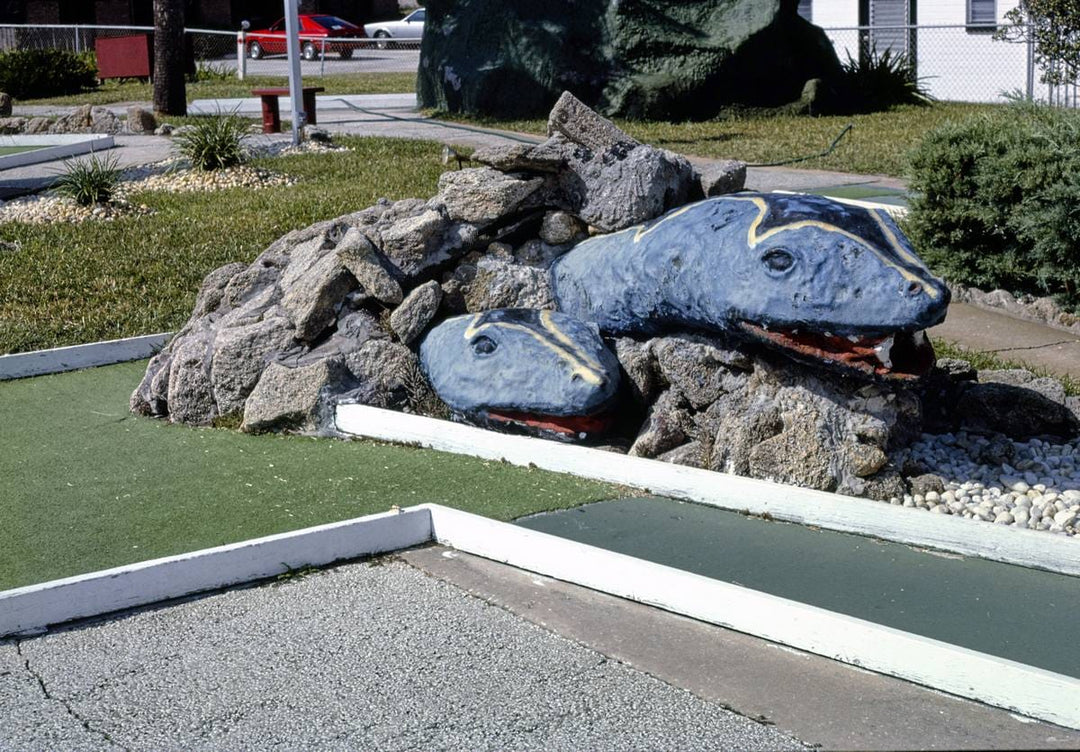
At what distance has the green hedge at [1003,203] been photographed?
8.45 m

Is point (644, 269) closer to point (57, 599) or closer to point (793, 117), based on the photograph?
point (57, 599)

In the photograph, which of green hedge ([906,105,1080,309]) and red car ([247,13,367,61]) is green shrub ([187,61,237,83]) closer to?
red car ([247,13,367,61])

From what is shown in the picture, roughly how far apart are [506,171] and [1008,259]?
3760 mm

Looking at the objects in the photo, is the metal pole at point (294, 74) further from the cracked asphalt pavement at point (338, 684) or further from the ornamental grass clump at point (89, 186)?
the cracked asphalt pavement at point (338, 684)

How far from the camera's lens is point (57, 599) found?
180 inches

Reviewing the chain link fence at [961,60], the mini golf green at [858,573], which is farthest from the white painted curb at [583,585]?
the chain link fence at [961,60]

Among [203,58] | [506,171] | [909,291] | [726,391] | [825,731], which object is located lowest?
[825,731]

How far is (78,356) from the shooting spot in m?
8.68

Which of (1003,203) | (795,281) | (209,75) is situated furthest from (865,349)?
(209,75)

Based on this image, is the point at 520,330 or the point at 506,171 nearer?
the point at 520,330

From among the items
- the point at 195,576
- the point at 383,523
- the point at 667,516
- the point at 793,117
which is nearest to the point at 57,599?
the point at 195,576

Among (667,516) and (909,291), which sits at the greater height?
(909,291)

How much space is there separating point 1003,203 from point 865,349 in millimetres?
3949

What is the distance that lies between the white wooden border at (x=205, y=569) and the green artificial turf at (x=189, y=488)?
0.33 metres
